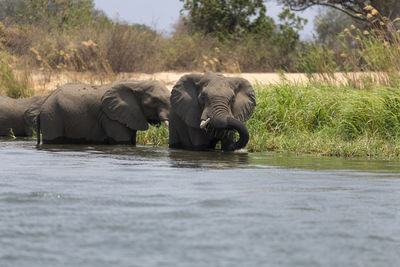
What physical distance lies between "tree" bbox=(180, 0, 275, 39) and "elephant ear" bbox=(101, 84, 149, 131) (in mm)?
14776

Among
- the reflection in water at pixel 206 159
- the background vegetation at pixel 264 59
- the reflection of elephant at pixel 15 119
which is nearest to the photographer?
the reflection in water at pixel 206 159

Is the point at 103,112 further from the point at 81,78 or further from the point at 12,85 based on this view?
the point at 81,78

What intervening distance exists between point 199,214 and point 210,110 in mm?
4245

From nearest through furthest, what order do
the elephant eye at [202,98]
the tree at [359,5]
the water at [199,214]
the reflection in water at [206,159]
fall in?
the water at [199,214]
the reflection in water at [206,159]
the elephant eye at [202,98]
the tree at [359,5]

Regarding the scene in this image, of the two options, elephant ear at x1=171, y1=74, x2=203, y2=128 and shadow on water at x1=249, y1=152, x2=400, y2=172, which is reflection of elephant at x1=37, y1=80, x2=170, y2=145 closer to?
elephant ear at x1=171, y1=74, x2=203, y2=128

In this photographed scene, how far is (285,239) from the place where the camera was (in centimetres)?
446

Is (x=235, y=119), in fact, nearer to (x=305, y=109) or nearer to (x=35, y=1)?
(x=305, y=109)

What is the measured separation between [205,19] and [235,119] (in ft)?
57.8

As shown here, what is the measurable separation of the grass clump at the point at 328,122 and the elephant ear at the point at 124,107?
164 cm

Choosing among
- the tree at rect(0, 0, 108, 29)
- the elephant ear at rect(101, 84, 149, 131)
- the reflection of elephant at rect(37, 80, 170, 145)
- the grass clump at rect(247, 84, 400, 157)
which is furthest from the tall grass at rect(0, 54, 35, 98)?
the tree at rect(0, 0, 108, 29)

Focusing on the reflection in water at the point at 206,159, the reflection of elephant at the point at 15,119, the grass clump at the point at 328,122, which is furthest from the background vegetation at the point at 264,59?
the reflection of elephant at the point at 15,119

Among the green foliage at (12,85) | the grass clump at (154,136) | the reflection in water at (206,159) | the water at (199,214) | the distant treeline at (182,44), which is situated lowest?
the water at (199,214)

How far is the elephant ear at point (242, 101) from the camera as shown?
9.77 metres

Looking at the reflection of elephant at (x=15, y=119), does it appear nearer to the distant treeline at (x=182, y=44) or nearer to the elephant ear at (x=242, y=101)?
the distant treeline at (x=182, y=44)
